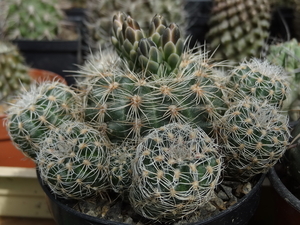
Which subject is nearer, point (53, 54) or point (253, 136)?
point (253, 136)

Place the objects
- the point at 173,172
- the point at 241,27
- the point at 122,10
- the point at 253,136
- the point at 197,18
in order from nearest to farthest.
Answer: the point at 173,172
the point at 253,136
the point at 241,27
the point at 122,10
the point at 197,18

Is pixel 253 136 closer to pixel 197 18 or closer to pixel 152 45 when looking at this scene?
pixel 152 45

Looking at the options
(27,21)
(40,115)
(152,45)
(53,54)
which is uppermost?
(152,45)

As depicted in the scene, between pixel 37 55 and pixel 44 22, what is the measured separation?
0.18 m

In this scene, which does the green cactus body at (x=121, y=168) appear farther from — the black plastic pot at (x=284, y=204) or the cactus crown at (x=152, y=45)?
the black plastic pot at (x=284, y=204)

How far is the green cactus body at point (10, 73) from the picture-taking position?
4.78 ft

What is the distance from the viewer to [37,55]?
186cm

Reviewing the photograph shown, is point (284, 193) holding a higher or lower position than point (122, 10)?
lower

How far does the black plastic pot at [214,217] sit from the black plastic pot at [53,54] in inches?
38.8

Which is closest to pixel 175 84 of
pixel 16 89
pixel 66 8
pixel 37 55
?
pixel 16 89

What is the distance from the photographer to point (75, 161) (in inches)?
32.1

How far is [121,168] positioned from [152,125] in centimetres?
11

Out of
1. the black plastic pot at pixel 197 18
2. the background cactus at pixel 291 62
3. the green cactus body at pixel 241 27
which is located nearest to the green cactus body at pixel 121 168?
the background cactus at pixel 291 62

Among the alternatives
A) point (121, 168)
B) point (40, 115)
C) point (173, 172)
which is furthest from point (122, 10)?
point (173, 172)
